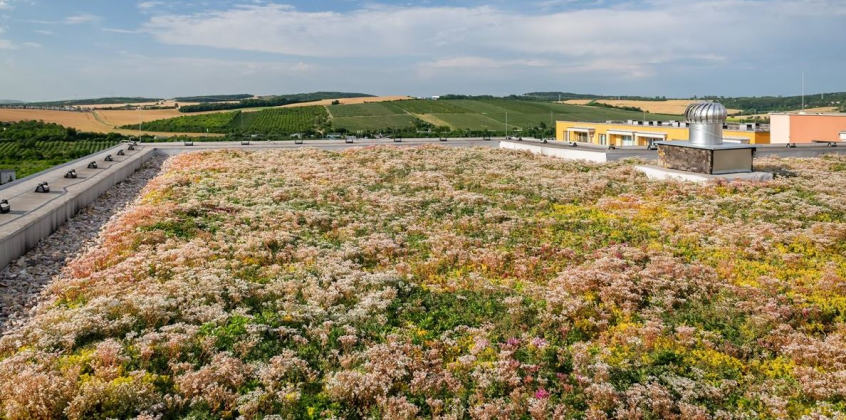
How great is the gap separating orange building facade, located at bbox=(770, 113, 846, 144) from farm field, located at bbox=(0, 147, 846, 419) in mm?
36607

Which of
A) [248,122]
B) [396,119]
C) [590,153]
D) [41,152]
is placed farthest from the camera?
[396,119]

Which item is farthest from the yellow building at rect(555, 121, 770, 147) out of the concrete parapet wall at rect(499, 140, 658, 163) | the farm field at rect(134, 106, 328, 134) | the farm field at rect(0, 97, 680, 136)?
the farm field at rect(134, 106, 328, 134)

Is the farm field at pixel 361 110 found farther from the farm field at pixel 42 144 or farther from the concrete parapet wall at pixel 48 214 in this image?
the concrete parapet wall at pixel 48 214

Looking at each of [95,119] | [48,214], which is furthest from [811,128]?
[95,119]

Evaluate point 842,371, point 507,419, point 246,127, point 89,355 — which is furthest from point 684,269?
point 246,127

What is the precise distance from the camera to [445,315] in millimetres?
13008

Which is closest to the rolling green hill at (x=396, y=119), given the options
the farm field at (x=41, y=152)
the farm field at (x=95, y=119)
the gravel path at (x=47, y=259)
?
the farm field at (x=95, y=119)

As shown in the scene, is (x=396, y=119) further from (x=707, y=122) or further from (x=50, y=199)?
(x=50, y=199)

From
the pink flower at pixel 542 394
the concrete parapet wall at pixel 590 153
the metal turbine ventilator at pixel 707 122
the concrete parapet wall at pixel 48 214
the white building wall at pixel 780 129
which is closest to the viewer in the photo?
the pink flower at pixel 542 394

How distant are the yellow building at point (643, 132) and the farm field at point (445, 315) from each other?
3304cm

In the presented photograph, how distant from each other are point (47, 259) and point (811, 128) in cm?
6702

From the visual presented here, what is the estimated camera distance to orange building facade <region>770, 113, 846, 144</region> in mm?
55125

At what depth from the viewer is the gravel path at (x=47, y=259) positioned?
42.7 feet

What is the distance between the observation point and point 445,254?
17.7 meters
